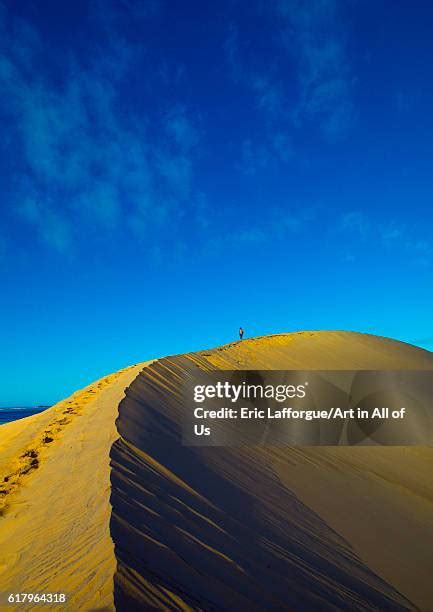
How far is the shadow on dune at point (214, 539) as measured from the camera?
3006 millimetres

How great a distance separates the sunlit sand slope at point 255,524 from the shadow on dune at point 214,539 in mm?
14

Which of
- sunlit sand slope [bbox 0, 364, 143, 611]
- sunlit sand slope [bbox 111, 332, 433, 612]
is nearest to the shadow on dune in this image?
sunlit sand slope [bbox 111, 332, 433, 612]

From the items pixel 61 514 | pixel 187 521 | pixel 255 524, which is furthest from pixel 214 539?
pixel 61 514

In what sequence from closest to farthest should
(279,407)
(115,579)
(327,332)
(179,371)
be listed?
(115,579) → (179,371) → (279,407) → (327,332)

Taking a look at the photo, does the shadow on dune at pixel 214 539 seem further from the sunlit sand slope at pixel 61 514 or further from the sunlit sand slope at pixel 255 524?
the sunlit sand slope at pixel 61 514

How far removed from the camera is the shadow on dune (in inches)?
118

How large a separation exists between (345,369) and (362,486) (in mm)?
14698

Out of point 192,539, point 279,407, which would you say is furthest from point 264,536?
point 279,407

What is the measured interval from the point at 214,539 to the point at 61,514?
1.48 m

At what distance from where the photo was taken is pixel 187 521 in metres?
4.07

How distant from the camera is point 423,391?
Answer: 19281 millimetres

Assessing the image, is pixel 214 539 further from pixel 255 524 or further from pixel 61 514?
pixel 61 514

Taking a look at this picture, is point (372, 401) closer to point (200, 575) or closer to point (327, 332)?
point (327, 332)

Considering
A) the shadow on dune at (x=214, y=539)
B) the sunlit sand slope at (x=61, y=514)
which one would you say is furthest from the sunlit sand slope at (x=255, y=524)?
the sunlit sand slope at (x=61, y=514)
